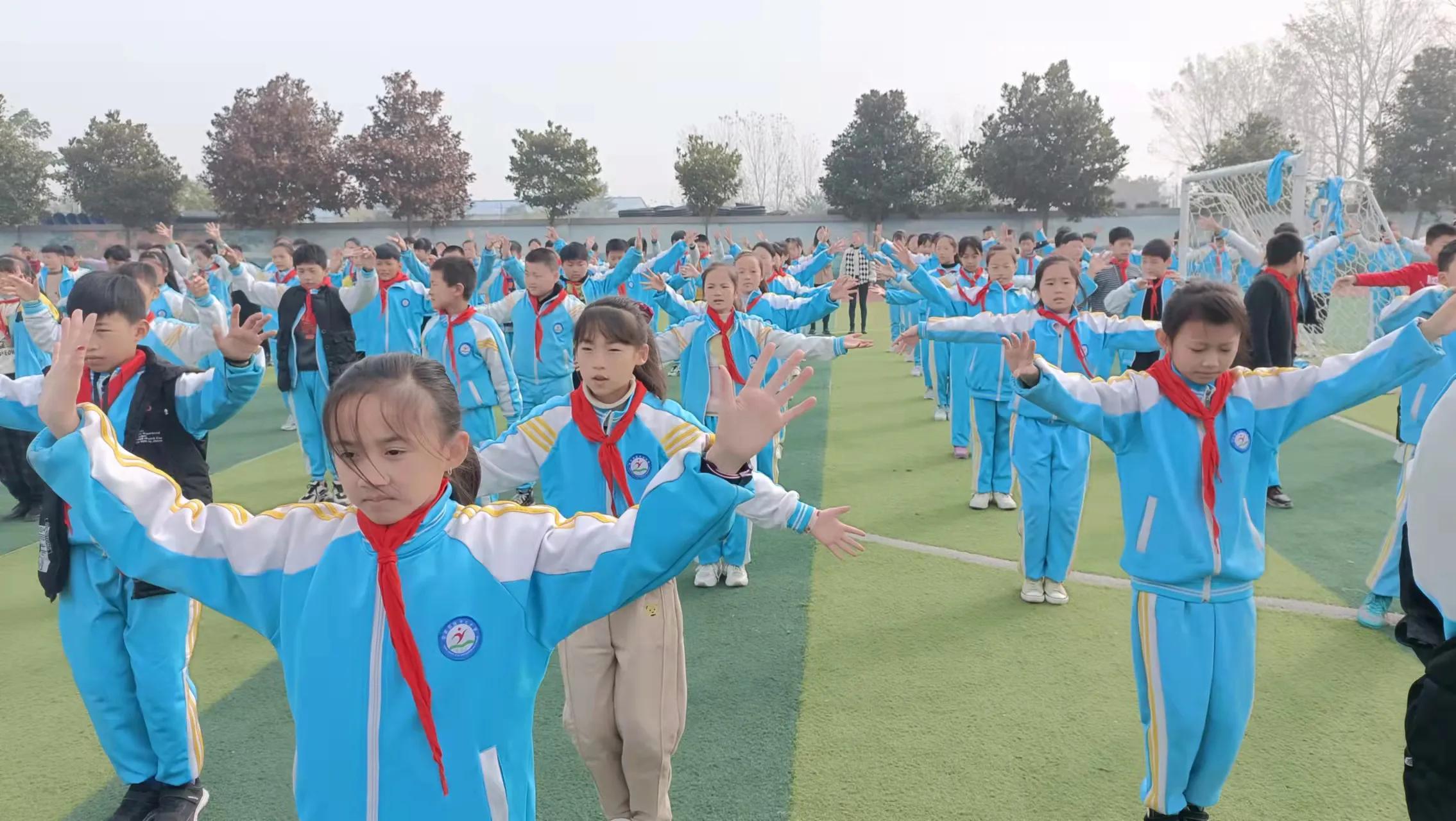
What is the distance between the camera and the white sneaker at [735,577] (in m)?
5.33

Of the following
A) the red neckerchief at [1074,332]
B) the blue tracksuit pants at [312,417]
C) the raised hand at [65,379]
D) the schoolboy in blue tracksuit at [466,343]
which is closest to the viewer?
the raised hand at [65,379]

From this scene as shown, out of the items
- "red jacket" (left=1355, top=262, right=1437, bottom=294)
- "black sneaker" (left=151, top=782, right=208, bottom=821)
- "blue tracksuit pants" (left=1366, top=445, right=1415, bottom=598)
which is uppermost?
"red jacket" (left=1355, top=262, right=1437, bottom=294)

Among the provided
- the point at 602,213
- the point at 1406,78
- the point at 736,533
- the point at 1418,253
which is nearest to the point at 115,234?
the point at 602,213

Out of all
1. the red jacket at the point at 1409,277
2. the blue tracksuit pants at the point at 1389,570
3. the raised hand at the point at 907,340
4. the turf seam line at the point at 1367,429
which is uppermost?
the red jacket at the point at 1409,277

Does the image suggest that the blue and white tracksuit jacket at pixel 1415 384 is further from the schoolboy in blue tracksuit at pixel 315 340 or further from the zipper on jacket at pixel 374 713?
the schoolboy in blue tracksuit at pixel 315 340

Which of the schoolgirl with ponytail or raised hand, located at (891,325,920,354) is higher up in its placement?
raised hand, located at (891,325,920,354)

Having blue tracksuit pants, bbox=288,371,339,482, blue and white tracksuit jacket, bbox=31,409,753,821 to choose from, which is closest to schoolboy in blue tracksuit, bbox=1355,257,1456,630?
blue and white tracksuit jacket, bbox=31,409,753,821

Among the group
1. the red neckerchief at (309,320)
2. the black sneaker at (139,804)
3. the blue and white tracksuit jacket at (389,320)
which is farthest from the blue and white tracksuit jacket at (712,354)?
the red neckerchief at (309,320)

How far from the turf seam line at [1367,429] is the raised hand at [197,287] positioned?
9336 millimetres

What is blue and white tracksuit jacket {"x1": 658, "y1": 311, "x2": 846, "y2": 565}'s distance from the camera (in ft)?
17.5

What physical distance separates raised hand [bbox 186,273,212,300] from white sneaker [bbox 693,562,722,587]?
3072mm

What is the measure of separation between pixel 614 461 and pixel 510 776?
4.71ft

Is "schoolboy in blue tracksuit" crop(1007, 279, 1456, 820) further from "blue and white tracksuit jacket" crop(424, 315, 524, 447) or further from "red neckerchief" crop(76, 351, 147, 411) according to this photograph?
"blue and white tracksuit jacket" crop(424, 315, 524, 447)

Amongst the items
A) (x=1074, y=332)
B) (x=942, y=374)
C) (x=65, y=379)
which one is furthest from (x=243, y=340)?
(x=942, y=374)
